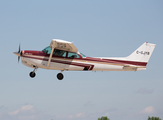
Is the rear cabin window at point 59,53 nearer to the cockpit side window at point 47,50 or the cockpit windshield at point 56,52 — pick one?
the cockpit windshield at point 56,52

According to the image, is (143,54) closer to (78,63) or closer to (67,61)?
(78,63)

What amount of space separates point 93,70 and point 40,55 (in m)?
4.97

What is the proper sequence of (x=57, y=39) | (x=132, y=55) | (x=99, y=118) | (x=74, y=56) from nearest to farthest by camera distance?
1. (x=57, y=39)
2. (x=74, y=56)
3. (x=132, y=55)
4. (x=99, y=118)

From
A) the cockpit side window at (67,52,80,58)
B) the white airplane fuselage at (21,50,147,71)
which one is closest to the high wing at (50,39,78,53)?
the cockpit side window at (67,52,80,58)

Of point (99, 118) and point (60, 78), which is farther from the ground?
point (60, 78)

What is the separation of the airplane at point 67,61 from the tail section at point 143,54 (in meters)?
0.40

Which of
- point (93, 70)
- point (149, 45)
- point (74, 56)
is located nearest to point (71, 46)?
point (74, 56)

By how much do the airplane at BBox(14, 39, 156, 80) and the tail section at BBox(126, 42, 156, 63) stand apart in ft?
1.33

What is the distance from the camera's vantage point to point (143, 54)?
30.4 meters

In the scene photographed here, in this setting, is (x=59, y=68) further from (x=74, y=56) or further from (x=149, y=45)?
(x=149, y=45)

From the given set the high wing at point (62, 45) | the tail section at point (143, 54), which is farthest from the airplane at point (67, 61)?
the tail section at point (143, 54)

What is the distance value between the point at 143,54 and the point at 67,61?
730 cm

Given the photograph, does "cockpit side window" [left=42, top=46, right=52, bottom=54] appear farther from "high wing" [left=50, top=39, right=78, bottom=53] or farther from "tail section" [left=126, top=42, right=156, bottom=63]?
"tail section" [left=126, top=42, right=156, bottom=63]

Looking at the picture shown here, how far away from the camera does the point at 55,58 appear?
28375mm
